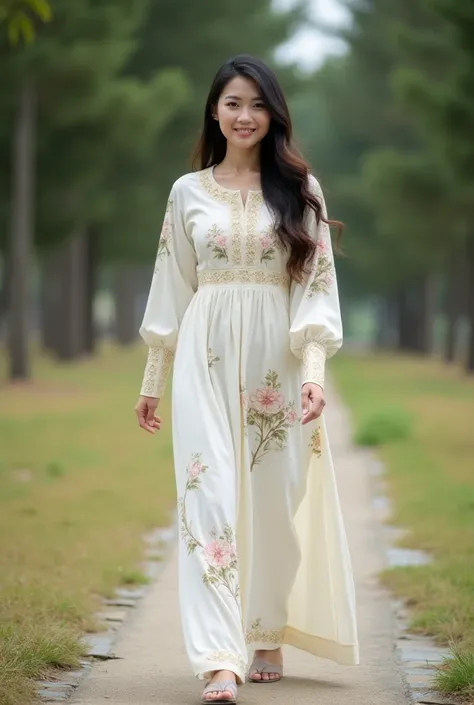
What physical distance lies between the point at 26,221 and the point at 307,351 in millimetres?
17614

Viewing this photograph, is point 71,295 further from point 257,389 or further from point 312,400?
point 312,400

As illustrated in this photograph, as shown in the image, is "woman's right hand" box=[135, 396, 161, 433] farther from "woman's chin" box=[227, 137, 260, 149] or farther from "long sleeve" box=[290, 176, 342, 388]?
"woman's chin" box=[227, 137, 260, 149]

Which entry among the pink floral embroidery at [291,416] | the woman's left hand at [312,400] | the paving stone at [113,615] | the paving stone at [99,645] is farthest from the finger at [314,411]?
the paving stone at [113,615]

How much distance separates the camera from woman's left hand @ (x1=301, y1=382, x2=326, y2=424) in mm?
4523

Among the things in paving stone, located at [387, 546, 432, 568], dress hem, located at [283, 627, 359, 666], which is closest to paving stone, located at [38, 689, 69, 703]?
dress hem, located at [283, 627, 359, 666]

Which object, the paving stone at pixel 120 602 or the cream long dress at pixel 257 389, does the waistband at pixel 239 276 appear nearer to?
the cream long dress at pixel 257 389

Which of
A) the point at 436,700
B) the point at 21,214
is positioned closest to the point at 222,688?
the point at 436,700

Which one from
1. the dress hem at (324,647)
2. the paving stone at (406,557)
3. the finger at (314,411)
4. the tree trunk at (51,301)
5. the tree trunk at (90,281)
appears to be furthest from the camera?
the tree trunk at (51,301)

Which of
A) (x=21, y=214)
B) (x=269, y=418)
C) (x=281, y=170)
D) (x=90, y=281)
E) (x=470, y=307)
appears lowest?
(x=269, y=418)

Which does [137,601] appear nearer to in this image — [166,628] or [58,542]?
[166,628]

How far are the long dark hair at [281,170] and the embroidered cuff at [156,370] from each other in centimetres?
49

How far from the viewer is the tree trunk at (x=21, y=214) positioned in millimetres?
21703

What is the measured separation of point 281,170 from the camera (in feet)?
15.5

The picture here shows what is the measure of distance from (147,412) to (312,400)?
582mm
